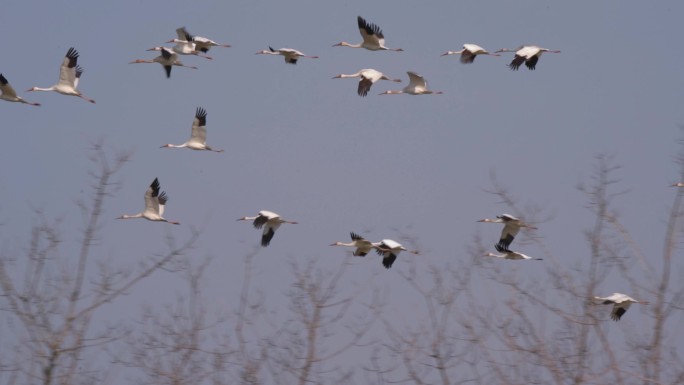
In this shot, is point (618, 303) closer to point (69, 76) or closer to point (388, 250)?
point (388, 250)

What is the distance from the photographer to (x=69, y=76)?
1147 inches

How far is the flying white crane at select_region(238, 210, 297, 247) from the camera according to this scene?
27.2 metres

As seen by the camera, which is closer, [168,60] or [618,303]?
[618,303]

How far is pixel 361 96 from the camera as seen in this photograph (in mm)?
26922

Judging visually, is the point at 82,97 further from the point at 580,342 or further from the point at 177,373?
the point at 580,342

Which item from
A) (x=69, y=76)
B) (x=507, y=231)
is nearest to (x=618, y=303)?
(x=507, y=231)

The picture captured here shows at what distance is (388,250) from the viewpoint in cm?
2628

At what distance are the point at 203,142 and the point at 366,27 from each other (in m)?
4.34

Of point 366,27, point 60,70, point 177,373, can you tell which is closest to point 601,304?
point 177,373

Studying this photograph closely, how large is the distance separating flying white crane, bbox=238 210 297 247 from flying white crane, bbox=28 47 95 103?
4669 millimetres

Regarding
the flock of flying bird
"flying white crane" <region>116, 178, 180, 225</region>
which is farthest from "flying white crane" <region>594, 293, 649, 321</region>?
"flying white crane" <region>116, 178, 180, 225</region>

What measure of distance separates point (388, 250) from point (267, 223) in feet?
8.61

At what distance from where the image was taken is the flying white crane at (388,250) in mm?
26156

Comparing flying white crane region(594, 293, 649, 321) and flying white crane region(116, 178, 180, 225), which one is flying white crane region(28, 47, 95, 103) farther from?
flying white crane region(594, 293, 649, 321)
